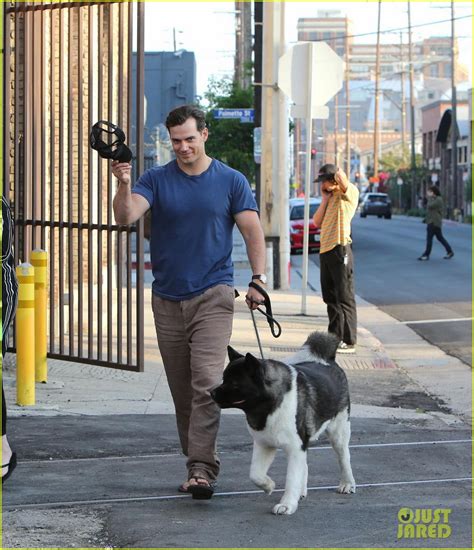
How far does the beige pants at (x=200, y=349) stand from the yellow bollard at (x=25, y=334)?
2530 millimetres

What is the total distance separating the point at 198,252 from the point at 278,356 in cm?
577

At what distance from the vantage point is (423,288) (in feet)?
70.6

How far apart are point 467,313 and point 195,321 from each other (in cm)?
1106

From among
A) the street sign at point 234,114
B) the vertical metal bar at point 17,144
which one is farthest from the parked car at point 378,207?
the vertical metal bar at point 17,144

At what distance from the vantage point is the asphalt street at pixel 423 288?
1515 cm

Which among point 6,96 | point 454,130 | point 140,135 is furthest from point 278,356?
point 454,130

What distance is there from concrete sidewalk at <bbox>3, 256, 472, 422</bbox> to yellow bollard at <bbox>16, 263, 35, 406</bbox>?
0.52ft

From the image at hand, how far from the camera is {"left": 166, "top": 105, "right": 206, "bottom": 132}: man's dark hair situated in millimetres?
6477

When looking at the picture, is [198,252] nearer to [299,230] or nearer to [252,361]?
[252,361]

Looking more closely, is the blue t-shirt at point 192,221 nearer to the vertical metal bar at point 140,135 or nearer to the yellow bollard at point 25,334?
the yellow bollard at point 25,334

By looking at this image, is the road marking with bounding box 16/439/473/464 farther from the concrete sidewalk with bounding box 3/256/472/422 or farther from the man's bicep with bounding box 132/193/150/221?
the man's bicep with bounding box 132/193/150/221

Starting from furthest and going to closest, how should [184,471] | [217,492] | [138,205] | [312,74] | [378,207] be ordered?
[378,207]
[312,74]
[184,471]
[217,492]
[138,205]

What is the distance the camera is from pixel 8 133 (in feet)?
36.0

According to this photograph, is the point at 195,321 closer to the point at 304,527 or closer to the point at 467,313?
the point at 304,527
